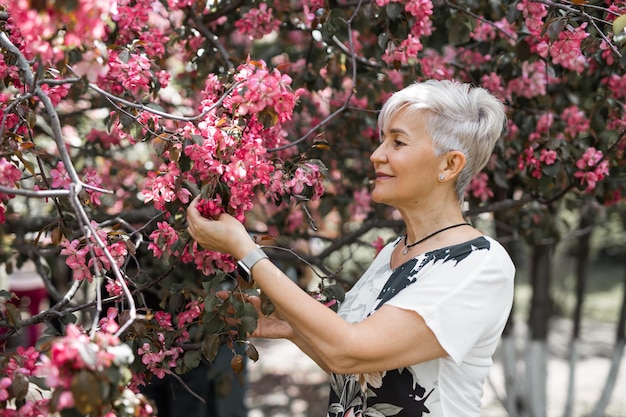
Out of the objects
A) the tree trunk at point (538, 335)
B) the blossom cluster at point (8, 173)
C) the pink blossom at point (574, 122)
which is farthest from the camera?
the tree trunk at point (538, 335)

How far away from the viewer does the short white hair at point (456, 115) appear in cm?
196

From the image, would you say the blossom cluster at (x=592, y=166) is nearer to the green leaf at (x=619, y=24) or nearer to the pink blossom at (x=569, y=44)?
the pink blossom at (x=569, y=44)

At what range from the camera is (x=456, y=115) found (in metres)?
1.97

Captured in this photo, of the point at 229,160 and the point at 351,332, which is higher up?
the point at 229,160

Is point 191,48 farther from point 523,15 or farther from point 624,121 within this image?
point 624,121

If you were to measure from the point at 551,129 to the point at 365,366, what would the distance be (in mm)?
1973

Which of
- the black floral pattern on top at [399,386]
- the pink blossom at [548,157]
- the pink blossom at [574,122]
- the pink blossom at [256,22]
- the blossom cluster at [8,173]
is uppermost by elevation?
the pink blossom at [256,22]

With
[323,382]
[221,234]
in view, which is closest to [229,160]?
[221,234]

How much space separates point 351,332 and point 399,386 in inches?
12.8

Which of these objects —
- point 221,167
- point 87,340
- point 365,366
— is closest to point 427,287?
point 365,366

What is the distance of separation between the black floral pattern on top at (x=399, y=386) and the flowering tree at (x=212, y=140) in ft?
0.96

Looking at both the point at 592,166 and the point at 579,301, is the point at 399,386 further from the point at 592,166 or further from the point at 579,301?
the point at 579,301

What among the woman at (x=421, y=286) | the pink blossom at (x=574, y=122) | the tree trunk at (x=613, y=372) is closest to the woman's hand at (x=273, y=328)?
the woman at (x=421, y=286)

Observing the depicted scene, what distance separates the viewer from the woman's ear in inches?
77.4
